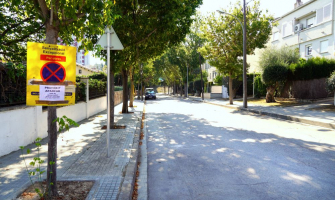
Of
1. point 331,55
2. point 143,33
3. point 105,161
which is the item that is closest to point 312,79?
point 331,55


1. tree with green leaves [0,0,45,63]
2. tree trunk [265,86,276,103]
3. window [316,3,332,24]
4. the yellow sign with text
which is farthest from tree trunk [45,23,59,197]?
window [316,3,332,24]

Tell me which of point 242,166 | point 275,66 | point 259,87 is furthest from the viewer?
point 259,87

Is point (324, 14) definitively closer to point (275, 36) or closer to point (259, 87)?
point (275, 36)

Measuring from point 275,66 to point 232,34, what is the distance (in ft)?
13.9

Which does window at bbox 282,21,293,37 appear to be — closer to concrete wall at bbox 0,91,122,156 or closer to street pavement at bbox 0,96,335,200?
street pavement at bbox 0,96,335,200

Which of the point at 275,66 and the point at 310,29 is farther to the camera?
the point at 310,29

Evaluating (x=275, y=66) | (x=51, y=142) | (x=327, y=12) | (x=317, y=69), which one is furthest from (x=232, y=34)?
(x=51, y=142)

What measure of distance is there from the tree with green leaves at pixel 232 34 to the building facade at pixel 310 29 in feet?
15.5

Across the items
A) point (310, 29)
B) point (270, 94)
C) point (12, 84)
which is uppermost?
point (310, 29)

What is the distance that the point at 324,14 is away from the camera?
78.9ft

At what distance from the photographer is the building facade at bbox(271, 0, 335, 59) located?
23531mm

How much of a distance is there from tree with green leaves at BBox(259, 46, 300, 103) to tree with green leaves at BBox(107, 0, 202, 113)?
10626 millimetres

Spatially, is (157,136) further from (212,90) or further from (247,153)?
(212,90)

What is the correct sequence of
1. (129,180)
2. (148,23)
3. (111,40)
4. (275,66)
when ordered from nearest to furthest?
(129,180)
(111,40)
(148,23)
(275,66)
